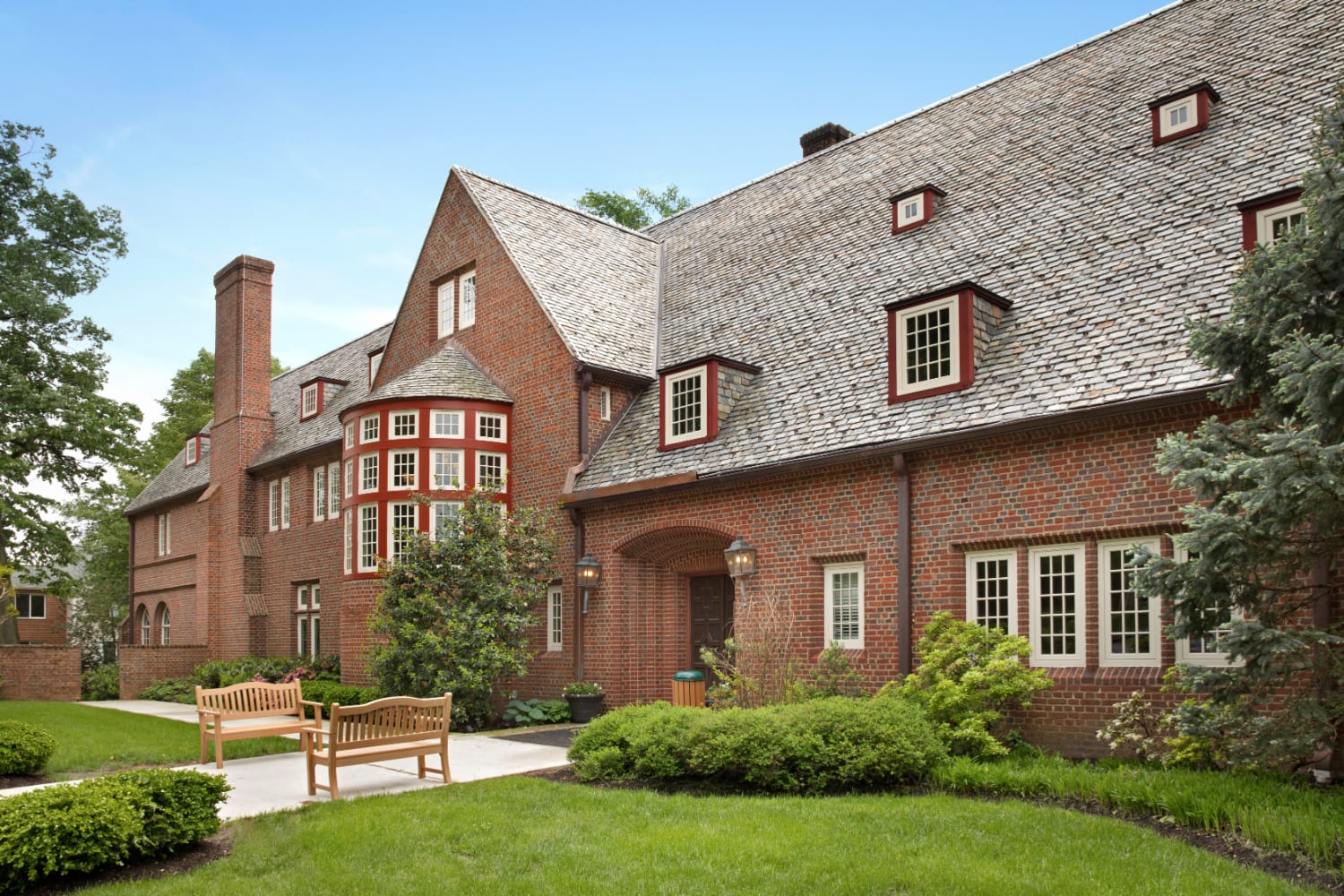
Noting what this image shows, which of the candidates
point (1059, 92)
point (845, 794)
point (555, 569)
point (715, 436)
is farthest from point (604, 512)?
point (1059, 92)

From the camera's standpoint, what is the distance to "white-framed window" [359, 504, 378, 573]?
19.4 meters

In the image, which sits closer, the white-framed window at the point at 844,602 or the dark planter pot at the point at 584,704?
the white-framed window at the point at 844,602

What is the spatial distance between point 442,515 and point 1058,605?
10.6 metres

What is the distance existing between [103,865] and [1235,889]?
7574mm

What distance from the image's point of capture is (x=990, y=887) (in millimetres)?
6617

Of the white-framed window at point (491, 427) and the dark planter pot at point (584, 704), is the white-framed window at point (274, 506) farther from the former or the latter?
the dark planter pot at point (584, 704)

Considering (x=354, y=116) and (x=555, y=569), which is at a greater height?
(x=354, y=116)

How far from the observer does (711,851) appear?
25.4 ft

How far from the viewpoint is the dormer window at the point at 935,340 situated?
1344 centimetres

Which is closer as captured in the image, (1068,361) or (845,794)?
(845,794)

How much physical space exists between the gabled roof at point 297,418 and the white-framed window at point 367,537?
5885 mm

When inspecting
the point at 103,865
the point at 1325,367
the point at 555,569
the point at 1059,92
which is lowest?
the point at 103,865

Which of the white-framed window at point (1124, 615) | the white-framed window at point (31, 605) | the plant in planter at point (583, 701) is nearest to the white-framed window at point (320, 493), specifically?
the plant in planter at point (583, 701)

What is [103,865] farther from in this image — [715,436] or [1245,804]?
[715,436]
